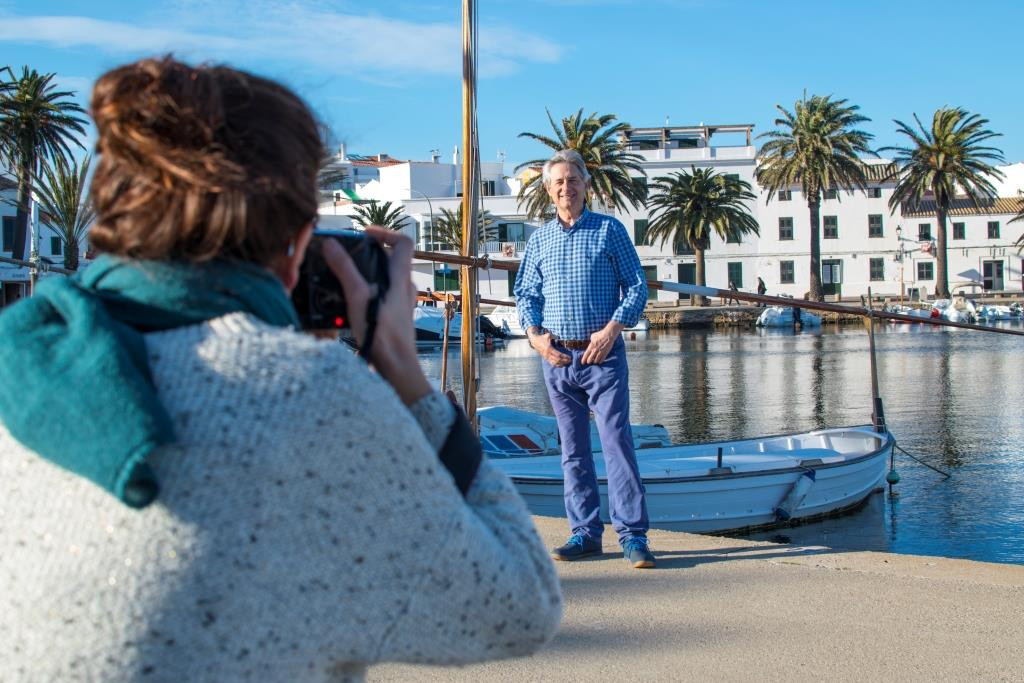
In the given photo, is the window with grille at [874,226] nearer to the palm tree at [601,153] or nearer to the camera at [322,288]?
the palm tree at [601,153]

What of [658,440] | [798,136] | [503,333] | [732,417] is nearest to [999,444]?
[732,417]

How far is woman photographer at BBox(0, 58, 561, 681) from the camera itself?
3.40ft

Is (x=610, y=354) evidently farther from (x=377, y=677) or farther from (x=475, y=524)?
(x=475, y=524)

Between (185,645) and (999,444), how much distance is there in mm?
18735

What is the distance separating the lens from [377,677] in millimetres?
3193

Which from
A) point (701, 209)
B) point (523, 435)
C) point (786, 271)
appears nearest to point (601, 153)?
point (701, 209)

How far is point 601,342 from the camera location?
16.0 feet

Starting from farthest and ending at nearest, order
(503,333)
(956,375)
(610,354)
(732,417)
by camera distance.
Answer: (503,333) < (956,375) < (732,417) < (610,354)

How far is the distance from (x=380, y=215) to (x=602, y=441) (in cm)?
6176

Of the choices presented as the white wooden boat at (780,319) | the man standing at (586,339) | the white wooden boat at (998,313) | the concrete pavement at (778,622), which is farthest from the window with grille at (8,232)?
the concrete pavement at (778,622)

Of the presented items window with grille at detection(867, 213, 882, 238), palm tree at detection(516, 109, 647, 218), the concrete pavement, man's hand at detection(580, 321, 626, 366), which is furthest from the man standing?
window with grille at detection(867, 213, 882, 238)

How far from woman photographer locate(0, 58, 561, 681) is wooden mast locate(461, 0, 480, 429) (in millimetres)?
4795

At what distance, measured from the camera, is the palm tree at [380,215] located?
6494cm

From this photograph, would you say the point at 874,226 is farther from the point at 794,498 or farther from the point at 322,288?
the point at 322,288
